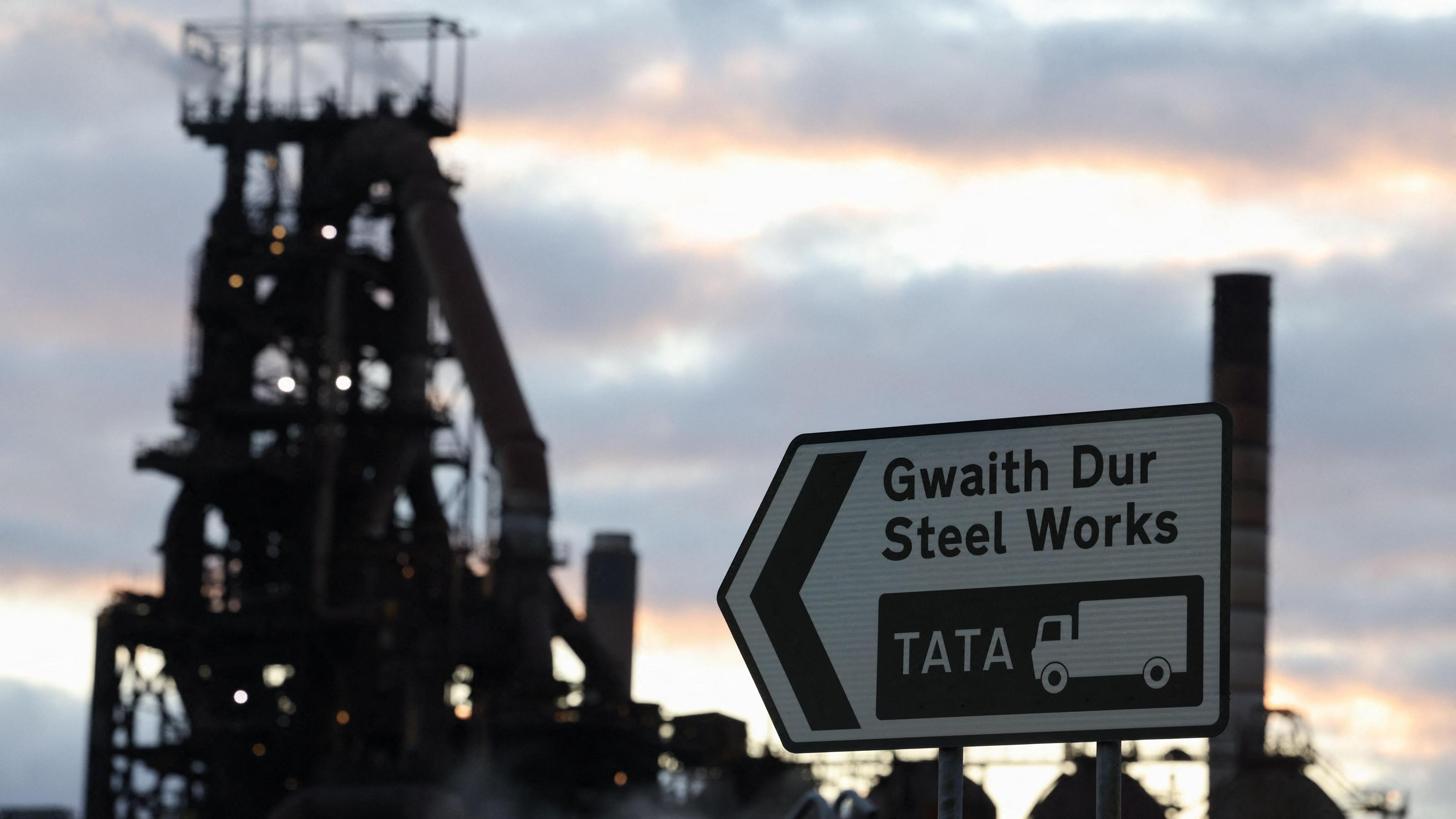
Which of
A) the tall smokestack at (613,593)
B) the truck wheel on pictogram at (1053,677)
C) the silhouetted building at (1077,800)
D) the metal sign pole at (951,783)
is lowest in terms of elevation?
the metal sign pole at (951,783)

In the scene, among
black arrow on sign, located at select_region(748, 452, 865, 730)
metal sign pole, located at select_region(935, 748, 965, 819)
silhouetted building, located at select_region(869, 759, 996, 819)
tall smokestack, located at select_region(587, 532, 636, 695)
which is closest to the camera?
metal sign pole, located at select_region(935, 748, 965, 819)

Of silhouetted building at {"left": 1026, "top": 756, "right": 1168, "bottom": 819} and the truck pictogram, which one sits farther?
silhouetted building at {"left": 1026, "top": 756, "right": 1168, "bottom": 819}

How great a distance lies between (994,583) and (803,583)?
12.5 inches

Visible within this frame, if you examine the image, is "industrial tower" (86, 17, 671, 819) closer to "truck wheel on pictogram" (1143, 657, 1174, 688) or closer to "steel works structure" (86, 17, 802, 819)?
"steel works structure" (86, 17, 802, 819)

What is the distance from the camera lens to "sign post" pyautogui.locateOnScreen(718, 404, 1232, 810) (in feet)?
10.4

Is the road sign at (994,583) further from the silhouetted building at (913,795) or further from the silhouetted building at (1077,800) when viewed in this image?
the silhouetted building at (913,795)

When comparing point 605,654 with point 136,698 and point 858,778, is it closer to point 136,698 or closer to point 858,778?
point 858,778

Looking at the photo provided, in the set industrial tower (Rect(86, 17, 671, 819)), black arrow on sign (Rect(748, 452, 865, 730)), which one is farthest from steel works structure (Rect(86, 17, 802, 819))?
black arrow on sign (Rect(748, 452, 865, 730))

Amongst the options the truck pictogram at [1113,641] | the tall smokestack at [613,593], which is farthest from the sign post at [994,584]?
the tall smokestack at [613,593]

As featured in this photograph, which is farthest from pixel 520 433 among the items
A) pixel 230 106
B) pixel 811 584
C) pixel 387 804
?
pixel 811 584

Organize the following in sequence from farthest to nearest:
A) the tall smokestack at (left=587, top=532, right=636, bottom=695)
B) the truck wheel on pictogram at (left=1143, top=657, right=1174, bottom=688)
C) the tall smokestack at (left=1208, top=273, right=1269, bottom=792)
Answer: the tall smokestack at (left=587, top=532, right=636, bottom=695) < the tall smokestack at (left=1208, top=273, right=1269, bottom=792) < the truck wheel on pictogram at (left=1143, top=657, right=1174, bottom=688)

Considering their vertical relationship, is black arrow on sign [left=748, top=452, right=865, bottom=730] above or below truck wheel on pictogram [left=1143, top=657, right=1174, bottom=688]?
above

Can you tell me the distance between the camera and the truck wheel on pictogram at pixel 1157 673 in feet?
10.3

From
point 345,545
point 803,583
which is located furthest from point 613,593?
point 803,583
